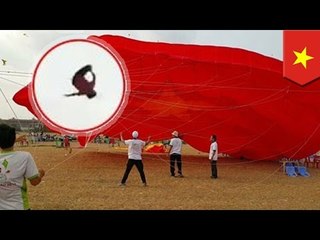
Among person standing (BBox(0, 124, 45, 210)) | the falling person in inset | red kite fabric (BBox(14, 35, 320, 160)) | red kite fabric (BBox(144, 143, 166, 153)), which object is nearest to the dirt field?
red kite fabric (BBox(14, 35, 320, 160))

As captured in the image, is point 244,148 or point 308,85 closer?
point 308,85

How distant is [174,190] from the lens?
9.43m

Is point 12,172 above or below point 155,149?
above

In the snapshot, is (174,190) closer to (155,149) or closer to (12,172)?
(12,172)

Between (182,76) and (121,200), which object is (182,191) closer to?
(121,200)

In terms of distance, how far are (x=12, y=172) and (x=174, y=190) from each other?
638cm

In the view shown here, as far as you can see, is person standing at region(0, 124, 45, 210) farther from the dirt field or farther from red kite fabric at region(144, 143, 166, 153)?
red kite fabric at region(144, 143, 166, 153)

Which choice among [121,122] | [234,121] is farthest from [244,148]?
[121,122]

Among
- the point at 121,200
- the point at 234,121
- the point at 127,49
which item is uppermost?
the point at 127,49

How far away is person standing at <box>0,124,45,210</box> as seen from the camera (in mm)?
3338

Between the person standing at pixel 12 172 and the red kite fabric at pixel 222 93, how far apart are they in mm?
9807

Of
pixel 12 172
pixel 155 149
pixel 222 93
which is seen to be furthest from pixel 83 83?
pixel 155 149

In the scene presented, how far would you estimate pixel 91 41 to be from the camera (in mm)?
3883

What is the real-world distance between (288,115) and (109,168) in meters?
6.19
